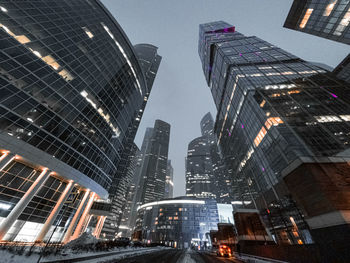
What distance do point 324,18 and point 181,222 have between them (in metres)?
111

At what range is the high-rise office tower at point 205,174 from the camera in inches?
5514

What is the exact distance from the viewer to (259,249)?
17.7 metres

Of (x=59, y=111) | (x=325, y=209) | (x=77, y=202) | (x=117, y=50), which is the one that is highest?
(x=117, y=50)

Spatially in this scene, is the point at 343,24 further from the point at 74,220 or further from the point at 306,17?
the point at 74,220

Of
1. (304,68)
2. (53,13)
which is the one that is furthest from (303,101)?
(53,13)

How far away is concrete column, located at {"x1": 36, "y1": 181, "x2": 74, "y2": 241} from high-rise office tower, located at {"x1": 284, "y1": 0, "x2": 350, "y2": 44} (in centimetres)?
7227

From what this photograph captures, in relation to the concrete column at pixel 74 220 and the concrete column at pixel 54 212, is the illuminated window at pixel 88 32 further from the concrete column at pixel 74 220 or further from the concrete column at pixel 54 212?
the concrete column at pixel 74 220

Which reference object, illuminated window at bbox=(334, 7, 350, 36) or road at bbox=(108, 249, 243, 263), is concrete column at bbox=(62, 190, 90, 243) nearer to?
road at bbox=(108, 249, 243, 263)

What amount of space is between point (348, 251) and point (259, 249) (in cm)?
1150

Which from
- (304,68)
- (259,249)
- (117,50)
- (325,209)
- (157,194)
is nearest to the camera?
(325,209)

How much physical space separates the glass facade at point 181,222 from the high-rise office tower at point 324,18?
98.5m

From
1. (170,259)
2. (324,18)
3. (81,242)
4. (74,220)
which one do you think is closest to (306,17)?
(324,18)

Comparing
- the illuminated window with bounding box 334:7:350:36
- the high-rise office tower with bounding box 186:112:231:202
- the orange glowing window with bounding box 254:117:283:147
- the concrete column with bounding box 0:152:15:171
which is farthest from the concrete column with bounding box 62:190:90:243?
the high-rise office tower with bounding box 186:112:231:202

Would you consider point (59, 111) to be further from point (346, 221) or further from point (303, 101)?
point (303, 101)
